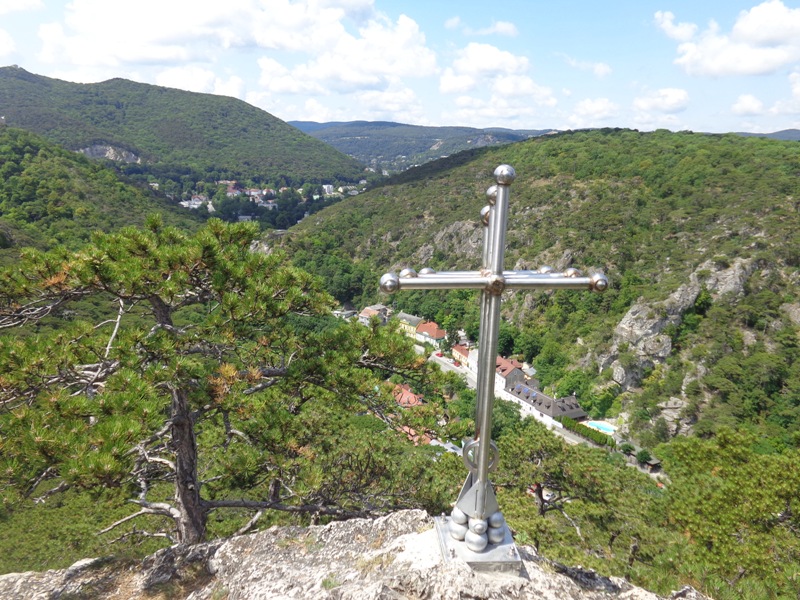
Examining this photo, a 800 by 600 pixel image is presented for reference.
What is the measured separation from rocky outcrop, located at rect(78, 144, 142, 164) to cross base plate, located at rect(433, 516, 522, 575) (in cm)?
14414

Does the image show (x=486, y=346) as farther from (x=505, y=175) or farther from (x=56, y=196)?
(x=56, y=196)

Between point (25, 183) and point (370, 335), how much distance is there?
60.5 m

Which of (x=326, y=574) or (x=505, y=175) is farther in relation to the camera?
(x=326, y=574)

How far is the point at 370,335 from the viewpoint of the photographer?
214 inches

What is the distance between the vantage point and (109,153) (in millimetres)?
124438

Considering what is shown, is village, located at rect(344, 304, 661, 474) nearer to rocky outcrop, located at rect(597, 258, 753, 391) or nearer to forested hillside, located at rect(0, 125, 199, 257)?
rocky outcrop, located at rect(597, 258, 753, 391)

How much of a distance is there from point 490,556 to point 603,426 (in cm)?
3957

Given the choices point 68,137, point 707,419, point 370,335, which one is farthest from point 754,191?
point 68,137

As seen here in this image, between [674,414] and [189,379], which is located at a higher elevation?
[189,379]

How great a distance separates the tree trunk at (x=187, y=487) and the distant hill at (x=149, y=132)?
454 feet

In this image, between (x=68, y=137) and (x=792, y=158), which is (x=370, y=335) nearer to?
(x=792, y=158)

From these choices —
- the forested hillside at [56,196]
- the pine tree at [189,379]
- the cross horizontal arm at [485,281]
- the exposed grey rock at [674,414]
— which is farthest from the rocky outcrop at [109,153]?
the cross horizontal arm at [485,281]

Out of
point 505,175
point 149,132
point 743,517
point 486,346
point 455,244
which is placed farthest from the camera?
point 149,132

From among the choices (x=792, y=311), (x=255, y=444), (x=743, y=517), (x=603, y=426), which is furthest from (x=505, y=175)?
(x=792, y=311)
